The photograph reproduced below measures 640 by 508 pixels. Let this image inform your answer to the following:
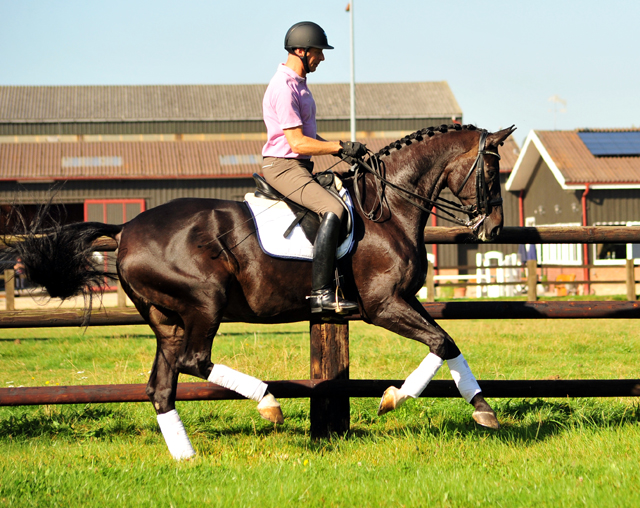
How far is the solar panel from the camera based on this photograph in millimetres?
28359

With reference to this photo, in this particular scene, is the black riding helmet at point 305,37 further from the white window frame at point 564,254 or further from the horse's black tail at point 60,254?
the white window frame at point 564,254

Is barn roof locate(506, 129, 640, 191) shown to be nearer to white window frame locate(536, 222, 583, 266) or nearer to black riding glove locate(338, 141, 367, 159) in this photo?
white window frame locate(536, 222, 583, 266)

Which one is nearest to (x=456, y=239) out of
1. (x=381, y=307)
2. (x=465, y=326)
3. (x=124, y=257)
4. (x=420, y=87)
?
(x=381, y=307)

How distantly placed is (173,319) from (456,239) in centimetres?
237

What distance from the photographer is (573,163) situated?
1102 inches

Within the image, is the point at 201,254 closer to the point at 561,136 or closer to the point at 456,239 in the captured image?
the point at 456,239

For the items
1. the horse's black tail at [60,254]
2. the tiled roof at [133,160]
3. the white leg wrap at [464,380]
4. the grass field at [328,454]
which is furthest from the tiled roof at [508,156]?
the horse's black tail at [60,254]

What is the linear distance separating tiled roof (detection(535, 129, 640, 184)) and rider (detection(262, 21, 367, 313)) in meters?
23.8

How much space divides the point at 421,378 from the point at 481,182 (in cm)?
155

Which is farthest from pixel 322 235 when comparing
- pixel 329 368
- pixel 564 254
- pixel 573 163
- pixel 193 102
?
pixel 193 102

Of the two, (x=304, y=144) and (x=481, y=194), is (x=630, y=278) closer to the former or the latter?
(x=481, y=194)

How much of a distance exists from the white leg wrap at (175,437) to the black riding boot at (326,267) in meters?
1.31

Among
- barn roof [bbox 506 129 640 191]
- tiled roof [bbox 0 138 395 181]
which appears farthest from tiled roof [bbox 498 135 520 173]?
tiled roof [bbox 0 138 395 181]

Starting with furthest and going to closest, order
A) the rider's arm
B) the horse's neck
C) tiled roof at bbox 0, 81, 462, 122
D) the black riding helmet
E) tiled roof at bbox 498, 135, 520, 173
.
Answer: tiled roof at bbox 0, 81, 462, 122, tiled roof at bbox 498, 135, 520, 173, the horse's neck, the black riding helmet, the rider's arm
